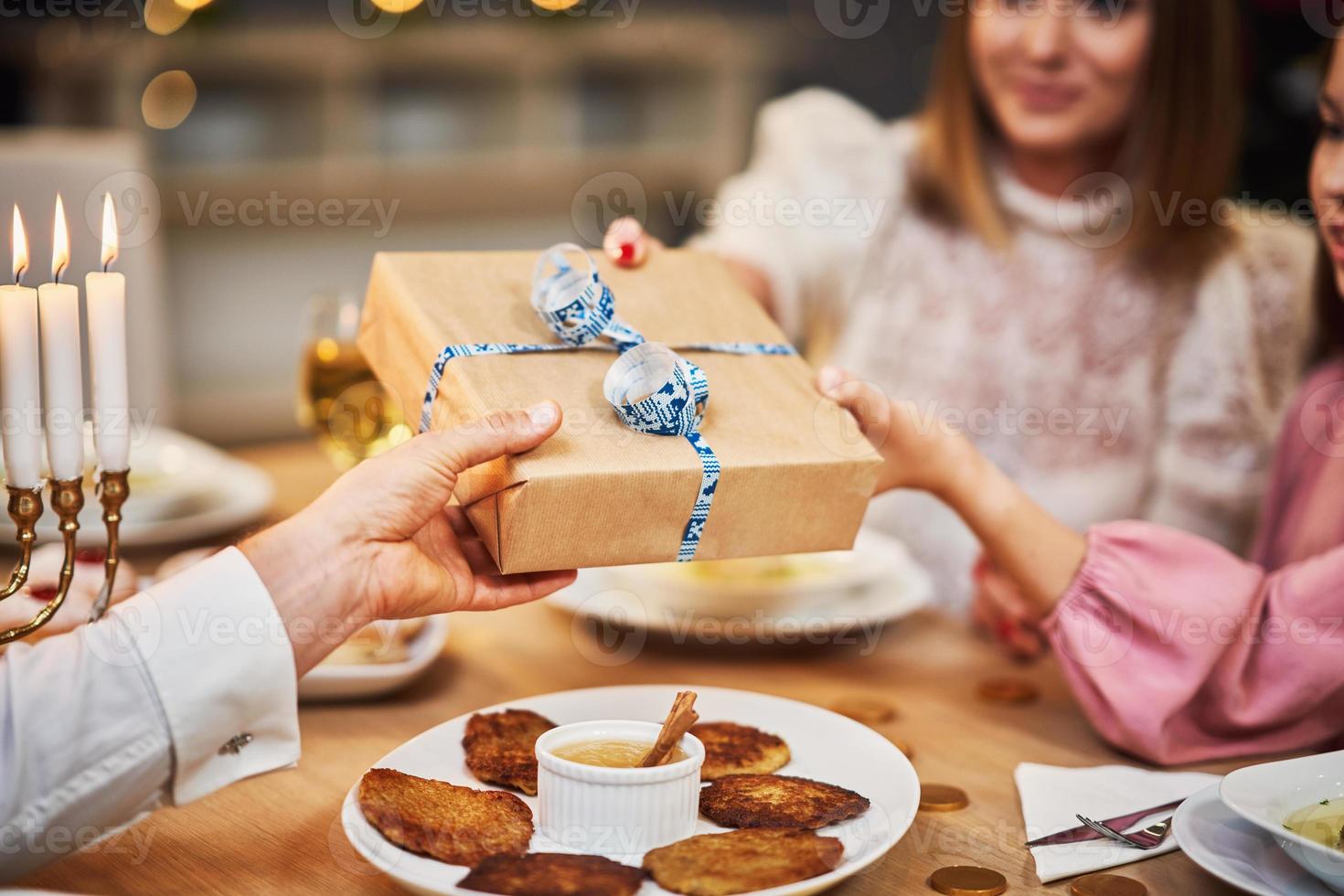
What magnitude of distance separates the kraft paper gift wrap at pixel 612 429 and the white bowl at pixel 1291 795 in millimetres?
377

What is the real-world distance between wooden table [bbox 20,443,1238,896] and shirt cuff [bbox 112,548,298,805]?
9cm

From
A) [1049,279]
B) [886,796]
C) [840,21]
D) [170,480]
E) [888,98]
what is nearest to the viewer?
[886,796]

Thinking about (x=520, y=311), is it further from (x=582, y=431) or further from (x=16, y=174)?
(x=16, y=174)

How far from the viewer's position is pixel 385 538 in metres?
0.98

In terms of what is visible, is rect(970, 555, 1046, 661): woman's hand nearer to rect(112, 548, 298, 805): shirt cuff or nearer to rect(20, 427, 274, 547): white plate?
rect(112, 548, 298, 805): shirt cuff

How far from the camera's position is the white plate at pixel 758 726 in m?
0.83

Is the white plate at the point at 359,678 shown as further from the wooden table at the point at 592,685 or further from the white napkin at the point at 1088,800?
the white napkin at the point at 1088,800

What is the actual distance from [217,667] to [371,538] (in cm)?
16

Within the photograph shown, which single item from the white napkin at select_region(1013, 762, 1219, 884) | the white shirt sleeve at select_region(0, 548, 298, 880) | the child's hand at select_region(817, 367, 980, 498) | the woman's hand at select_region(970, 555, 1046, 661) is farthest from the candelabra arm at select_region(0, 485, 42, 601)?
the woman's hand at select_region(970, 555, 1046, 661)

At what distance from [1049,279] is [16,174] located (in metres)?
1.98

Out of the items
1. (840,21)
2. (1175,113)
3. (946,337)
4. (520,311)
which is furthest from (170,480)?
(840,21)

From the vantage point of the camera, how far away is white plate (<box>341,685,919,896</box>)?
833 millimetres

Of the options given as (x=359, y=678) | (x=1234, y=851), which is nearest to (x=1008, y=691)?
(x=1234, y=851)

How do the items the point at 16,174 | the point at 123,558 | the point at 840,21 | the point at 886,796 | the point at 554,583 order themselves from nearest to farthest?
the point at 886,796 < the point at 554,583 < the point at 123,558 < the point at 16,174 < the point at 840,21
